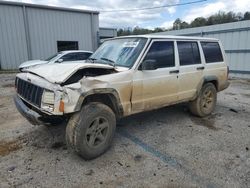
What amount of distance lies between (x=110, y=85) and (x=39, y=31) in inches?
610

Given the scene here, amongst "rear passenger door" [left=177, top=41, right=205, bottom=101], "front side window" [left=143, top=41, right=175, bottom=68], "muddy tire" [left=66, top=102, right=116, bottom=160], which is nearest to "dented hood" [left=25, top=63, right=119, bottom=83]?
"muddy tire" [left=66, top=102, right=116, bottom=160]

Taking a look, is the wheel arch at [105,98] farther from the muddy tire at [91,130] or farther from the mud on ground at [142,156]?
Result: the mud on ground at [142,156]

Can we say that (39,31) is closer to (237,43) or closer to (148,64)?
(237,43)

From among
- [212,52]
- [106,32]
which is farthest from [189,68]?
[106,32]

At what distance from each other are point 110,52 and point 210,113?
327 centimetres

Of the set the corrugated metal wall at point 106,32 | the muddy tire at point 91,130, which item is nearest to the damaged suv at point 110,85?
the muddy tire at point 91,130

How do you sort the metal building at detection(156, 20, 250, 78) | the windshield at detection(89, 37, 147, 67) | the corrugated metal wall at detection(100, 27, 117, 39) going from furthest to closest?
the corrugated metal wall at detection(100, 27, 117, 39)
the metal building at detection(156, 20, 250, 78)
the windshield at detection(89, 37, 147, 67)

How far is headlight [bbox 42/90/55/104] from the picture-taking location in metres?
3.08

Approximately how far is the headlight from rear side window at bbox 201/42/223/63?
3919mm

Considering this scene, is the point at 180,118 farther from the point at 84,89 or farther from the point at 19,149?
the point at 19,149

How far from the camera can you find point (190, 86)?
5082mm

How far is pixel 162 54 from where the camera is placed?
14.8ft

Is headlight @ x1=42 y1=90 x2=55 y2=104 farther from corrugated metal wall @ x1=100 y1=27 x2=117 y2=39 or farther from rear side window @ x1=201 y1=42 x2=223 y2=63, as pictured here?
corrugated metal wall @ x1=100 y1=27 x2=117 y2=39

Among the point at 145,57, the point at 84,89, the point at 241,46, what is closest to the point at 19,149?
the point at 84,89
